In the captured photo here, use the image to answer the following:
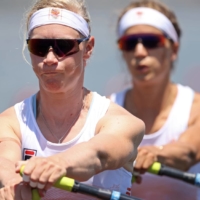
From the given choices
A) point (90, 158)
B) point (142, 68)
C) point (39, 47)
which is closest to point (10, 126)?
point (39, 47)

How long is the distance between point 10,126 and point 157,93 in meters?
1.97

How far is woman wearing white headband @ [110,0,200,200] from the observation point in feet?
14.9

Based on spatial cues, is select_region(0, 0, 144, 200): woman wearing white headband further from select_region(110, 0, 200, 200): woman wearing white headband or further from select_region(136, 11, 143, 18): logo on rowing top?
select_region(136, 11, 143, 18): logo on rowing top

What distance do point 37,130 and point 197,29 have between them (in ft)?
16.7

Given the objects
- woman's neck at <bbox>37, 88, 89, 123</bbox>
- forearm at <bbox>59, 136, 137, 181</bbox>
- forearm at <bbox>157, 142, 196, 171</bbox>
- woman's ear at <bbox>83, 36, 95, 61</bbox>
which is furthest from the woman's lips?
forearm at <bbox>59, 136, 137, 181</bbox>

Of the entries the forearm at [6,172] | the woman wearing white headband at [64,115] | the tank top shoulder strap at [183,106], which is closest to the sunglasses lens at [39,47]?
the woman wearing white headband at [64,115]

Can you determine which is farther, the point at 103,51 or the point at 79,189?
the point at 103,51

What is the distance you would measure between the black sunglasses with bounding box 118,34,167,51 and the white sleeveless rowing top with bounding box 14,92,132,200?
5.55ft

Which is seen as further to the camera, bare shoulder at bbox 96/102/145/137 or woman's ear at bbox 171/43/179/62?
woman's ear at bbox 171/43/179/62

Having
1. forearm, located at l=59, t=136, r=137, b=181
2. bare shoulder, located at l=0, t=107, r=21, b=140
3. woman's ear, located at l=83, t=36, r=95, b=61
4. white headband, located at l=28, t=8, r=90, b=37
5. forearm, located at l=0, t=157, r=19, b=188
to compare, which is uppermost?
white headband, located at l=28, t=8, r=90, b=37

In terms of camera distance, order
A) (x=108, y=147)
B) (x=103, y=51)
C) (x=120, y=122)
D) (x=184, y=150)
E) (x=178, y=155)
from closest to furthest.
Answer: (x=108, y=147) → (x=120, y=122) → (x=178, y=155) → (x=184, y=150) → (x=103, y=51)

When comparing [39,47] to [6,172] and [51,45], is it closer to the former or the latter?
[51,45]

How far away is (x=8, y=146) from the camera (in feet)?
9.92

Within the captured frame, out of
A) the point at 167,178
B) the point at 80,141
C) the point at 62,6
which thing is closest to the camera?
the point at 80,141
